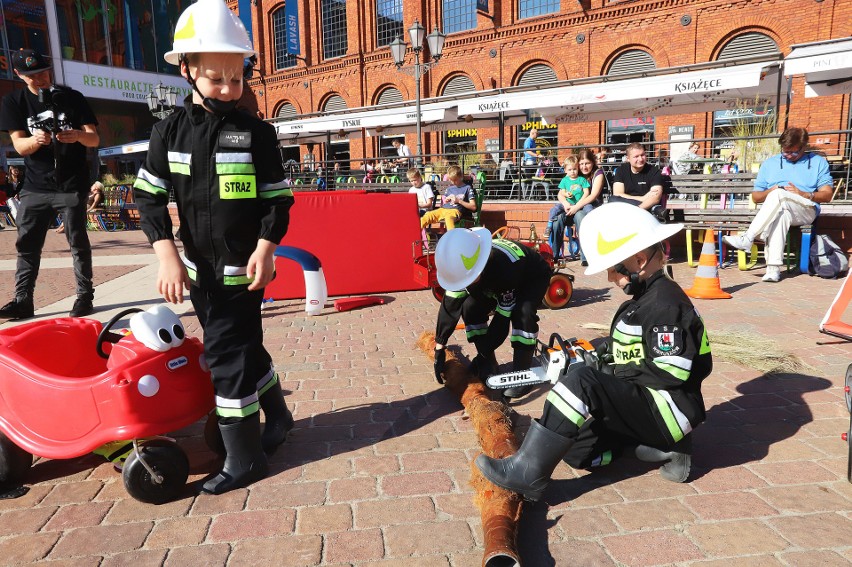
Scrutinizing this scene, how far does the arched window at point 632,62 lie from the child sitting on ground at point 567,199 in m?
13.3

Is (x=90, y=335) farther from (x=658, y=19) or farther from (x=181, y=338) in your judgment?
(x=658, y=19)

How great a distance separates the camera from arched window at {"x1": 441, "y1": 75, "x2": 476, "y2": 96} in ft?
82.6

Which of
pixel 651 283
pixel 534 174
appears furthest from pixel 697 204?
pixel 651 283

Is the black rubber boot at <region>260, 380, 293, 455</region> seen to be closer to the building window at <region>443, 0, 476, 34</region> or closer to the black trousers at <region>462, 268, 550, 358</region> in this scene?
the black trousers at <region>462, 268, 550, 358</region>

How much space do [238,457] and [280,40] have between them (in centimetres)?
3383

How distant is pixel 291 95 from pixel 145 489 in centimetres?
3183

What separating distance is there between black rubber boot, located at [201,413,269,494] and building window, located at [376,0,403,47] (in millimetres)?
27136

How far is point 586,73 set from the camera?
71.9 feet

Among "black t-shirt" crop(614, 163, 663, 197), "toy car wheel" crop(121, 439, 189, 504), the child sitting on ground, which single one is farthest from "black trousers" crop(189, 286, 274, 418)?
the child sitting on ground

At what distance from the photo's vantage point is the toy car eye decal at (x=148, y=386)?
2525mm

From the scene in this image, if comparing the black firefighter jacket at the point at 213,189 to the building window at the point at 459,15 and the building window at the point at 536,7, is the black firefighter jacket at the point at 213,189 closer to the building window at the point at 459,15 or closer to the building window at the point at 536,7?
the building window at the point at 536,7

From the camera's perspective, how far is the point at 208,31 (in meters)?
2.39

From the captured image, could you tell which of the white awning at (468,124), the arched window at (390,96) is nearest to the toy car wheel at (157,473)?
the white awning at (468,124)

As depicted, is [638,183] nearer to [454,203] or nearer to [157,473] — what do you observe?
[454,203]
